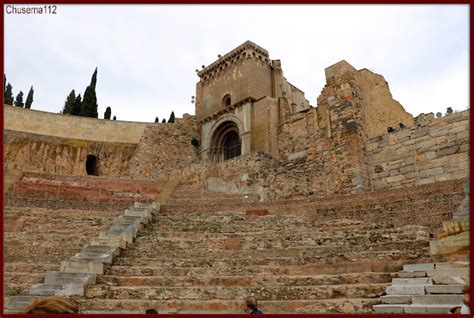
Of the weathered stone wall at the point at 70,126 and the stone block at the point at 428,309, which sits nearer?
the stone block at the point at 428,309

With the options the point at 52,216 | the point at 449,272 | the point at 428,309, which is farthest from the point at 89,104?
the point at 428,309

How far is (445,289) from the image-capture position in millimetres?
5074

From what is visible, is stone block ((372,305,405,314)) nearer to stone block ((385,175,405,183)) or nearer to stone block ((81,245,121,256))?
stone block ((81,245,121,256))

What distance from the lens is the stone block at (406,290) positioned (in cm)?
524

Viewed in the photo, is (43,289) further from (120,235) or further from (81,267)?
(120,235)

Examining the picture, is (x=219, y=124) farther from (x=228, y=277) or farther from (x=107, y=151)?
(x=228, y=277)

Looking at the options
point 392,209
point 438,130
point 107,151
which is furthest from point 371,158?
point 107,151

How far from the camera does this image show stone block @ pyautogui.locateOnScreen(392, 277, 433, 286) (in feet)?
17.7

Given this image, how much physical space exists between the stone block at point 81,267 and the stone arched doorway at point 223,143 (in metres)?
17.1

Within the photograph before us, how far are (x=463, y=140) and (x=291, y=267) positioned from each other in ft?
29.2

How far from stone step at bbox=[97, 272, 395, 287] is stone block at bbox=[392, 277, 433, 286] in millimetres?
297

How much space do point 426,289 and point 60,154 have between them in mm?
22064

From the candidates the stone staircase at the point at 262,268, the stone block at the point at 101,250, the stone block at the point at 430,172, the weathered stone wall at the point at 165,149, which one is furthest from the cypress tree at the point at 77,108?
the stone block at the point at 430,172

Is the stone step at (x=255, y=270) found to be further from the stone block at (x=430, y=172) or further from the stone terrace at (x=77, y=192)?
the stone block at (x=430, y=172)
